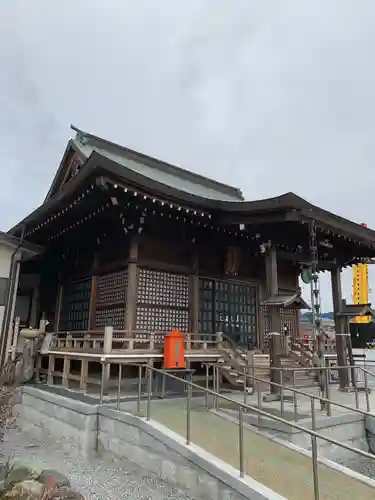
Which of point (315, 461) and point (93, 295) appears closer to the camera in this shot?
point (315, 461)

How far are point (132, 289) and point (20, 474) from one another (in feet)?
16.2

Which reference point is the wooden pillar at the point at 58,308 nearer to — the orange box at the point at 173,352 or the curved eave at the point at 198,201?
the curved eave at the point at 198,201

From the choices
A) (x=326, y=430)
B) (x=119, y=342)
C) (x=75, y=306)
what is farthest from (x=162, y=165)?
(x=326, y=430)

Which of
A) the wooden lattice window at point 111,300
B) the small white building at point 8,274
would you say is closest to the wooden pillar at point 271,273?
the wooden lattice window at point 111,300

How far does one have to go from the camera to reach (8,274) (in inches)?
432

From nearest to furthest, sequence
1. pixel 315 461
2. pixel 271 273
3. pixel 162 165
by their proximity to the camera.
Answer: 1. pixel 315 461
2. pixel 271 273
3. pixel 162 165

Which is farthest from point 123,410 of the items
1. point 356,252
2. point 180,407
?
point 356,252

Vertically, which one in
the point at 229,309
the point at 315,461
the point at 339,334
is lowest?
the point at 315,461

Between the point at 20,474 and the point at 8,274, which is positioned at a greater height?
the point at 8,274

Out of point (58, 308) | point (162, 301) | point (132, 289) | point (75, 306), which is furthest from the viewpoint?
point (58, 308)

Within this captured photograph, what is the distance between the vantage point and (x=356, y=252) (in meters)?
11.6

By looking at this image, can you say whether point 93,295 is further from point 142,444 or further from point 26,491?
point 26,491

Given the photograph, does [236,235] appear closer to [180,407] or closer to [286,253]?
[286,253]

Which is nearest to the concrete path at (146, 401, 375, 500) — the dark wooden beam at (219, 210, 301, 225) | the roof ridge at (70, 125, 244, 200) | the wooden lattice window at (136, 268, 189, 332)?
the wooden lattice window at (136, 268, 189, 332)
